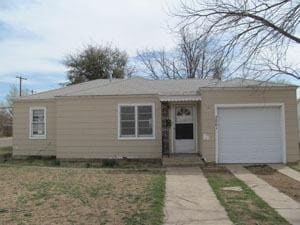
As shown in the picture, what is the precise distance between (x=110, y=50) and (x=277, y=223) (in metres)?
43.9

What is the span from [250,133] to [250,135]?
8 cm

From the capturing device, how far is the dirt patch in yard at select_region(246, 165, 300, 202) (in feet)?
42.4

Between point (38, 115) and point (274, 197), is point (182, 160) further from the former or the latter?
point (38, 115)

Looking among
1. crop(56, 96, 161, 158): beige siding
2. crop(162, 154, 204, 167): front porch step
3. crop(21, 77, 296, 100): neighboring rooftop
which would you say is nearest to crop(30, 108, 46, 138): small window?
crop(21, 77, 296, 100): neighboring rooftop

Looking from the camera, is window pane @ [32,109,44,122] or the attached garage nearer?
the attached garage

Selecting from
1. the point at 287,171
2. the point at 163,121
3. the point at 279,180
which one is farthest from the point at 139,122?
the point at 279,180

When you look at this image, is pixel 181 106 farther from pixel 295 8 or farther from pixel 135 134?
pixel 295 8

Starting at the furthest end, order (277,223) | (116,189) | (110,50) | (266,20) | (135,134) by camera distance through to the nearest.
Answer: (110,50) → (135,134) → (116,189) → (266,20) → (277,223)

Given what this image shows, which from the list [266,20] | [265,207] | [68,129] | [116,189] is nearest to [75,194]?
[116,189]

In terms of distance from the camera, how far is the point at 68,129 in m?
23.0

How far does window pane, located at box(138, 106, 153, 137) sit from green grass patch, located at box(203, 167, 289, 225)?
24.2 feet

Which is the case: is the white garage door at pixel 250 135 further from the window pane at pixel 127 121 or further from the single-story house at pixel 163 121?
the window pane at pixel 127 121

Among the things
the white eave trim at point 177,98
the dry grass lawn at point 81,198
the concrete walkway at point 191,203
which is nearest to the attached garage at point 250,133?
the white eave trim at point 177,98

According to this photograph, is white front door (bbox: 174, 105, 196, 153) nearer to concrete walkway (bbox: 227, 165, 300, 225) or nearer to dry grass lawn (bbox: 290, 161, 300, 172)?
dry grass lawn (bbox: 290, 161, 300, 172)
